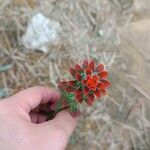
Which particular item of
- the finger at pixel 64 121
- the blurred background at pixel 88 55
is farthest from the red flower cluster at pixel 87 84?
the blurred background at pixel 88 55

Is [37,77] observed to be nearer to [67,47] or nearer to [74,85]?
[67,47]

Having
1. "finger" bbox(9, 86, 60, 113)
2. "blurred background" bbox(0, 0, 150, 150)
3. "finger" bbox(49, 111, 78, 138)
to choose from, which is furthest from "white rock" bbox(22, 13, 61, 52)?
"finger" bbox(49, 111, 78, 138)

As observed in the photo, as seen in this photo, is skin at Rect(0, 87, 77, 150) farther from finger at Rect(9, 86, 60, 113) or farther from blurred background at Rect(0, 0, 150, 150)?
blurred background at Rect(0, 0, 150, 150)

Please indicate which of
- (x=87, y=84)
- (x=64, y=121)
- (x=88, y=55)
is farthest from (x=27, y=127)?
(x=88, y=55)

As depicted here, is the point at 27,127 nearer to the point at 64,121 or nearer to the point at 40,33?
the point at 64,121

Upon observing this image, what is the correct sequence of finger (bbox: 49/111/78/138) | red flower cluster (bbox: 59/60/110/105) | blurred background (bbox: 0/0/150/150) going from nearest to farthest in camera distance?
red flower cluster (bbox: 59/60/110/105) < finger (bbox: 49/111/78/138) < blurred background (bbox: 0/0/150/150)

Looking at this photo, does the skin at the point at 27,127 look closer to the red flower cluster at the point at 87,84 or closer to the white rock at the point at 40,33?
the red flower cluster at the point at 87,84

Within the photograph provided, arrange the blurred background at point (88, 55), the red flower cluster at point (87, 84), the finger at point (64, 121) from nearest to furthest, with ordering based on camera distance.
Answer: the red flower cluster at point (87, 84)
the finger at point (64, 121)
the blurred background at point (88, 55)

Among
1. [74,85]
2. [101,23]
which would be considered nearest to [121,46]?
[101,23]
